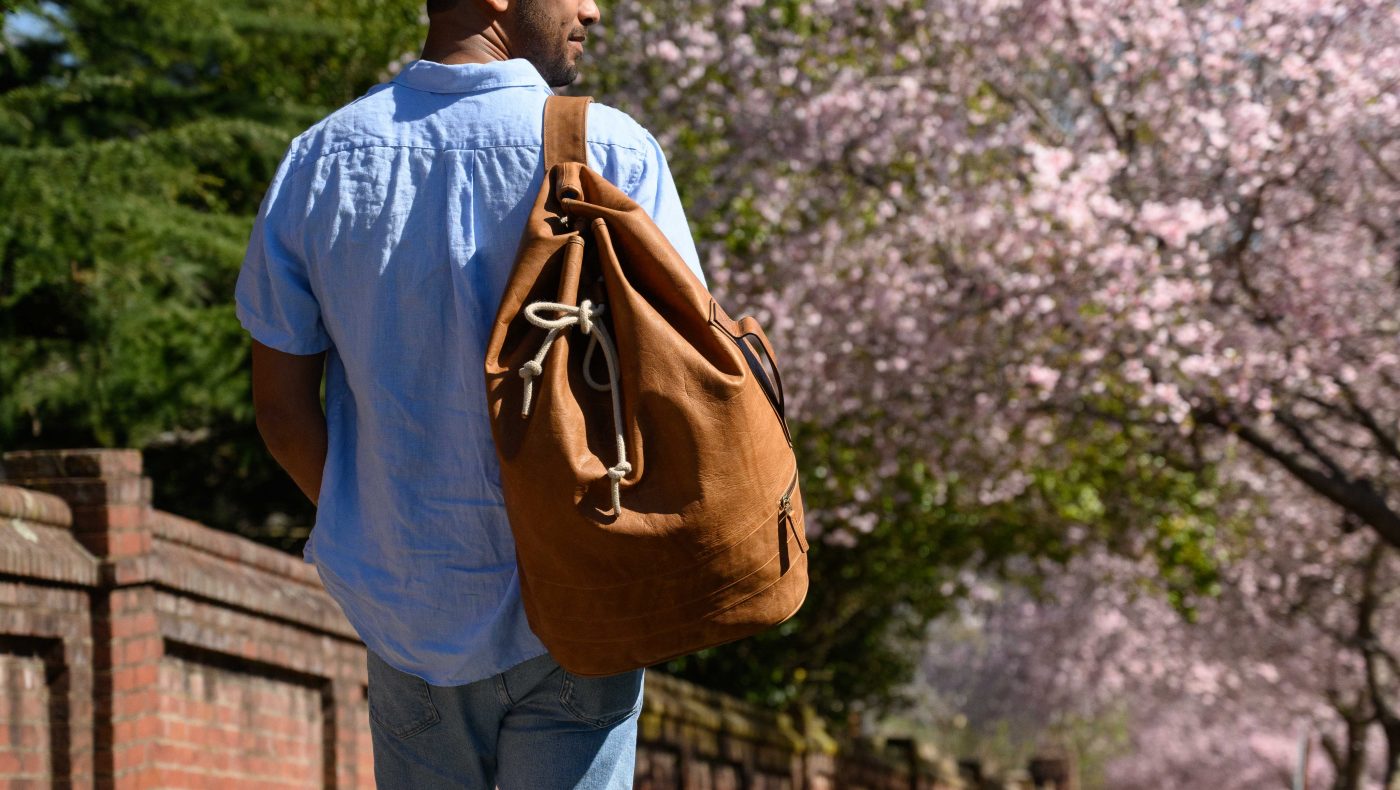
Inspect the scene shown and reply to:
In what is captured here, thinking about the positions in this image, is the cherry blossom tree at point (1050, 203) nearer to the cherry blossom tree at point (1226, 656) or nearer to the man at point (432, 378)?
the cherry blossom tree at point (1226, 656)

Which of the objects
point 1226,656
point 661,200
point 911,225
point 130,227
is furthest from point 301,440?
point 1226,656

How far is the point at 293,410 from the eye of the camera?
7.81 feet

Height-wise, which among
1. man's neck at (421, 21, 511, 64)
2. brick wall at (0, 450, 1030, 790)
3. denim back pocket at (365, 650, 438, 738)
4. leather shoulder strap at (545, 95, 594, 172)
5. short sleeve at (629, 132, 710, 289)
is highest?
man's neck at (421, 21, 511, 64)

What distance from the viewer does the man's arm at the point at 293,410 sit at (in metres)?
2.37

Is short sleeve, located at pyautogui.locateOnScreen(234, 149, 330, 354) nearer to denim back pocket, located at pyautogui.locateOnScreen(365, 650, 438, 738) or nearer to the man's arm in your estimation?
the man's arm

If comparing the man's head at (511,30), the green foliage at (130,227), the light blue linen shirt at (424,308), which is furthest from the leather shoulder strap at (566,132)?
the green foliage at (130,227)

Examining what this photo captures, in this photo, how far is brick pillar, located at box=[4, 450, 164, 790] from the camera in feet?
17.4

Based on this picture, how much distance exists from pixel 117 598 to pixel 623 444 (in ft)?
12.5

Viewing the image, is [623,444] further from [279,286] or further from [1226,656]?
[1226,656]

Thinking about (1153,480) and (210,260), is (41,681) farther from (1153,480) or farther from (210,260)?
(1153,480)

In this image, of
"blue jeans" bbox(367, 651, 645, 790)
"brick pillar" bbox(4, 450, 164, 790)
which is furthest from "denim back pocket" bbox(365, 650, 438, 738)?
"brick pillar" bbox(4, 450, 164, 790)

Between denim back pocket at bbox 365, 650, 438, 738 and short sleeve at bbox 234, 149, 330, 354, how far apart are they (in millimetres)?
461

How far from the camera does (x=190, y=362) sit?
839 cm

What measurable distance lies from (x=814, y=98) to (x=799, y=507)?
7597 millimetres
